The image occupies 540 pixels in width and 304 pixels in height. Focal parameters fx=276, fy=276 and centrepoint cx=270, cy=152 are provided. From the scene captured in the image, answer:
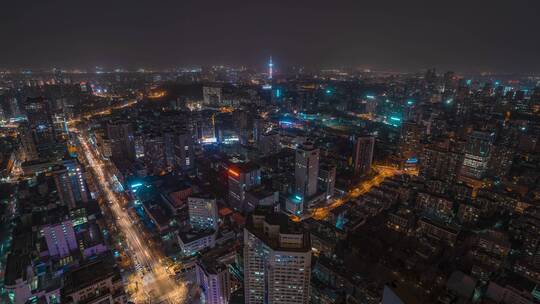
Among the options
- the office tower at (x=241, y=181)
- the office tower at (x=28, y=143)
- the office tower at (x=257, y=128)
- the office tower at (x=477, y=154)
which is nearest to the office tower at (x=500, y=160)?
the office tower at (x=477, y=154)

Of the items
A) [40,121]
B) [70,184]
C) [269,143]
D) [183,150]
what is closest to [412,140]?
[269,143]

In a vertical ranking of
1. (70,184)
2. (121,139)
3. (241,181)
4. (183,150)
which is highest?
(121,139)

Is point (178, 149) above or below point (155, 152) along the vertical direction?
above

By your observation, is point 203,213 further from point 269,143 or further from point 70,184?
point 269,143

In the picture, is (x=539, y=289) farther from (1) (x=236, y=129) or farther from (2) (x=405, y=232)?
(1) (x=236, y=129)

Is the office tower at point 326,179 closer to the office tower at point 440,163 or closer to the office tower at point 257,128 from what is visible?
the office tower at point 440,163

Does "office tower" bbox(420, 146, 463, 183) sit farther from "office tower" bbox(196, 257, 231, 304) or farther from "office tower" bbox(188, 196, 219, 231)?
"office tower" bbox(196, 257, 231, 304)

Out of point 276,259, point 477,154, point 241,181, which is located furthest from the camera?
point 477,154

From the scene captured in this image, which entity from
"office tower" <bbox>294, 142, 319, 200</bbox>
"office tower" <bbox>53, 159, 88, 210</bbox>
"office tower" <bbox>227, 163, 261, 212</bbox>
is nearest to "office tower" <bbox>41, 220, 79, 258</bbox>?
"office tower" <bbox>53, 159, 88, 210</bbox>
